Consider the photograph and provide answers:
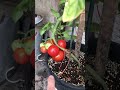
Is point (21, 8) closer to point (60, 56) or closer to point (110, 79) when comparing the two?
point (60, 56)

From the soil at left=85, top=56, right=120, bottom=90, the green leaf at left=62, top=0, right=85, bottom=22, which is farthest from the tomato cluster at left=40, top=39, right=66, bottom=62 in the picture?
the green leaf at left=62, top=0, right=85, bottom=22

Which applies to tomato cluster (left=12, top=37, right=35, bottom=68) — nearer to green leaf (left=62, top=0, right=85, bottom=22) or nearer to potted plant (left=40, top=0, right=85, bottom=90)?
green leaf (left=62, top=0, right=85, bottom=22)

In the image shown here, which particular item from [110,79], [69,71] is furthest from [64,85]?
[110,79]

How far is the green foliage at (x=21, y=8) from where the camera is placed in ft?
2.20

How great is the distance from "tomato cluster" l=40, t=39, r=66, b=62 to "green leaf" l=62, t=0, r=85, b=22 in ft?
0.88

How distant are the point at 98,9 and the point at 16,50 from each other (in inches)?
27.8

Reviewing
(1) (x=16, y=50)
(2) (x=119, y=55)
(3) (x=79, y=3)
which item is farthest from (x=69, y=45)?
(1) (x=16, y=50)

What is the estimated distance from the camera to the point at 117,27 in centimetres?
142

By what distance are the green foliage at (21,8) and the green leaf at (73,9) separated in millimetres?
117

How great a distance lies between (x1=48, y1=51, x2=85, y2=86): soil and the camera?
113cm

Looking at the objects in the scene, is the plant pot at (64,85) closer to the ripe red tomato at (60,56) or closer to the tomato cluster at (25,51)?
the ripe red tomato at (60,56)

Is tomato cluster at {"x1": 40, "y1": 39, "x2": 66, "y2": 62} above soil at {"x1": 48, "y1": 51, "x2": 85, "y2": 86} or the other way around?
above

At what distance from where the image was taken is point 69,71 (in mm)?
1167

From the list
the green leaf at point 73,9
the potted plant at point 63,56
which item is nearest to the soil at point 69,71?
the potted plant at point 63,56
